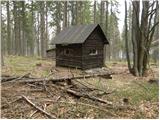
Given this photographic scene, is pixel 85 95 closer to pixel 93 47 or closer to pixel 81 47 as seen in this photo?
pixel 81 47

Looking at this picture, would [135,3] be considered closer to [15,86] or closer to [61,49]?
[61,49]

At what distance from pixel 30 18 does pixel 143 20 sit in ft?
91.8

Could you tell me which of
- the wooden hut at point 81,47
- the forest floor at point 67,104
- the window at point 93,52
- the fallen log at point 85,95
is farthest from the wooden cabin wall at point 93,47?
the fallen log at point 85,95

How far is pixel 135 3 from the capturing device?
16.6 meters

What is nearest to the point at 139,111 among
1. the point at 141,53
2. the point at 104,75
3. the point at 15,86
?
the point at 15,86

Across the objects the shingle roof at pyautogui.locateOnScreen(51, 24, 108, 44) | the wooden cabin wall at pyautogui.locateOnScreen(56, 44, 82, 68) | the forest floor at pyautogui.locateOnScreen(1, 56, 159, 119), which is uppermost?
the shingle roof at pyautogui.locateOnScreen(51, 24, 108, 44)

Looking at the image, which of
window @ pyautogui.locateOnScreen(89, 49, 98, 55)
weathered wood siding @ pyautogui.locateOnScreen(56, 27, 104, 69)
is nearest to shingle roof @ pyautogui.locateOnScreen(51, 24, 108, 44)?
weathered wood siding @ pyautogui.locateOnScreen(56, 27, 104, 69)

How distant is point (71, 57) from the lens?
1991 cm

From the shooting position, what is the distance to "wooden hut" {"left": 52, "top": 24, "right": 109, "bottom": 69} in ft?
62.6

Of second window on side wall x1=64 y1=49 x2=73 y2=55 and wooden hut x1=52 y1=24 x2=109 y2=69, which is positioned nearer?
wooden hut x1=52 y1=24 x2=109 y2=69

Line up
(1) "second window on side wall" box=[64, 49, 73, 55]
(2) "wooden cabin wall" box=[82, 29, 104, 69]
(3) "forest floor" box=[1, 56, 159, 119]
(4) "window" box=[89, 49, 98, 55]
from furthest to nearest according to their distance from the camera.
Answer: (1) "second window on side wall" box=[64, 49, 73, 55]
(4) "window" box=[89, 49, 98, 55]
(2) "wooden cabin wall" box=[82, 29, 104, 69]
(3) "forest floor" box=[1, 56, 159, 119]

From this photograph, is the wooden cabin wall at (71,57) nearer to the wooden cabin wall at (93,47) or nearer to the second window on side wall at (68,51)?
the second window on side wall at (68,51)

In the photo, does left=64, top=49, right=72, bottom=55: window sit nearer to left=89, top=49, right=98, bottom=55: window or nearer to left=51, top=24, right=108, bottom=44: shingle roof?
left=51, top=24, right=108, bottom=44: shingle roof

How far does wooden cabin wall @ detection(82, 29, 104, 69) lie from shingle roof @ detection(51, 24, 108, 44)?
1.67 feet
